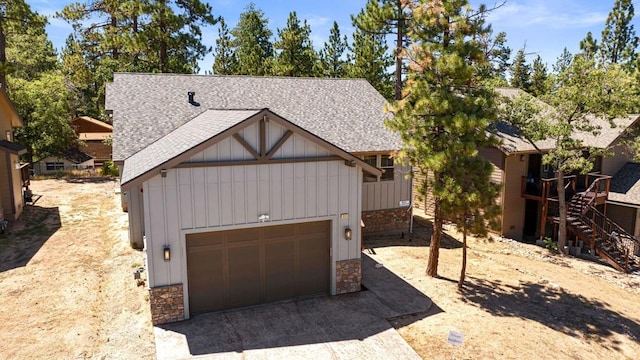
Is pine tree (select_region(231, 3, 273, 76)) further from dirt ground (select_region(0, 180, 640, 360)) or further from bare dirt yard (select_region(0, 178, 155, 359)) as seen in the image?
dirt ground (select_region(0, 180, 640, 360))

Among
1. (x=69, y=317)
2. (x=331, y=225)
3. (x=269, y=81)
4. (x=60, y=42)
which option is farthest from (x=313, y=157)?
(x=60, y=42)

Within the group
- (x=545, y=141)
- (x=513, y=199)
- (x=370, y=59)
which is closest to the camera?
(x=513, y=199)

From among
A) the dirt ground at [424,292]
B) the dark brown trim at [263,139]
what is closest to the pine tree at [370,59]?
the dirt ground at [424,292]

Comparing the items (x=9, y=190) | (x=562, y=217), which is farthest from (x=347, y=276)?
(x=9, y=190)

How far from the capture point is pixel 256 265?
37.9 feet

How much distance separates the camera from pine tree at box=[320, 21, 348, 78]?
125 ft

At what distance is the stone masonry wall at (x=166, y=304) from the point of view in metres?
10.3

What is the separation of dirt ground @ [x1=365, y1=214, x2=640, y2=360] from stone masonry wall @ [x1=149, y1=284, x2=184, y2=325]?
18.1ft

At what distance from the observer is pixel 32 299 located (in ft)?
38.4

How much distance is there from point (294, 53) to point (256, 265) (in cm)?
2954

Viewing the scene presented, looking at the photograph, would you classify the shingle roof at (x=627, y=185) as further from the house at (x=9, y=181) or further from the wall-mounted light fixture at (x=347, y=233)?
the house at (x=9, y=181)

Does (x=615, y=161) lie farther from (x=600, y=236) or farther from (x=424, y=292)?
(x=424, y=292)

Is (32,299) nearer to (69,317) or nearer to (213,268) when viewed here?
(69,317)

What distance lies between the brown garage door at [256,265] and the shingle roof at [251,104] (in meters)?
5.45
